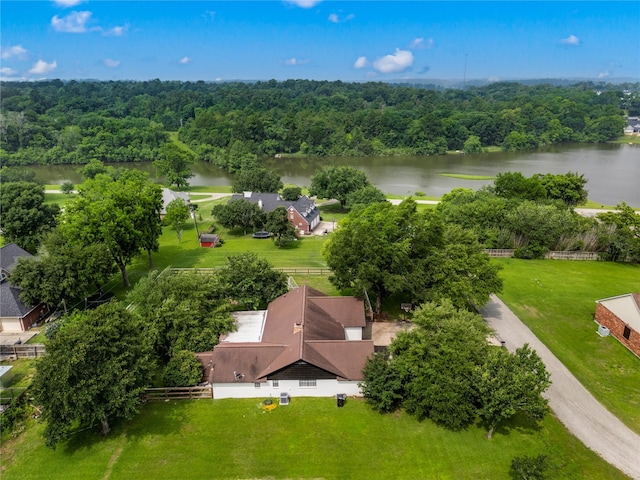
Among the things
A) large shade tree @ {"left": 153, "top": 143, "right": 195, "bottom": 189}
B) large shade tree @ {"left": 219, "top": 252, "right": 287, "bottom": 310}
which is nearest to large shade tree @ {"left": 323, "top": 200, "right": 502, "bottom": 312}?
large shade tree @ {"left": 219, "top": 252, "right": 287, "bottom": 310}

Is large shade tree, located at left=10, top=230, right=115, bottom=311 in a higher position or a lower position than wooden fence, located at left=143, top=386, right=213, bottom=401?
higher

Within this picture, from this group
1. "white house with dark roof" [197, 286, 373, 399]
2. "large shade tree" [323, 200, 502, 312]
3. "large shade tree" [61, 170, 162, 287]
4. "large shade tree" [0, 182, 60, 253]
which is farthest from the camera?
"large shade tree" [0, 182, 60, 253]

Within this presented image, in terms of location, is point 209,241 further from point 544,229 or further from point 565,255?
point 565,255

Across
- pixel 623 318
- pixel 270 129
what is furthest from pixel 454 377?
pixel 270 129

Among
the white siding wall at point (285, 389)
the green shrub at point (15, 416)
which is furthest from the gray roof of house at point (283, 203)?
the green shrub at point (15, 416)

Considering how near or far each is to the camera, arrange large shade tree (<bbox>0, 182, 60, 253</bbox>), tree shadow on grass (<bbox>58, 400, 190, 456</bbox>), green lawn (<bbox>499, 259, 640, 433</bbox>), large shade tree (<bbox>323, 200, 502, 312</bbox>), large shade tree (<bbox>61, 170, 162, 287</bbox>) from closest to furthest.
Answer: tree shadow on grass (<bbox>58, 400, 190, 456</bbox>)
green lawn (<bbox>499, 259, 640, 433</bbox>)
large shade tree (<bbox>323, 200, 502, 312</bbox>)
large shade tree (<bbox>61, 170, 162, 287</bbox>)
large shade tree (<bbox>0, 182, 60, 253</bbox>)

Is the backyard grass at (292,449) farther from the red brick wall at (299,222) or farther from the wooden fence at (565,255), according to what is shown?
the red brick wall at (299,222)

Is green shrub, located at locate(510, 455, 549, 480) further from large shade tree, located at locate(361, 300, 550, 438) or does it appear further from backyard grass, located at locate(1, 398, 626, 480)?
large shade tree, located at locate(361, 300, 550, 438)
